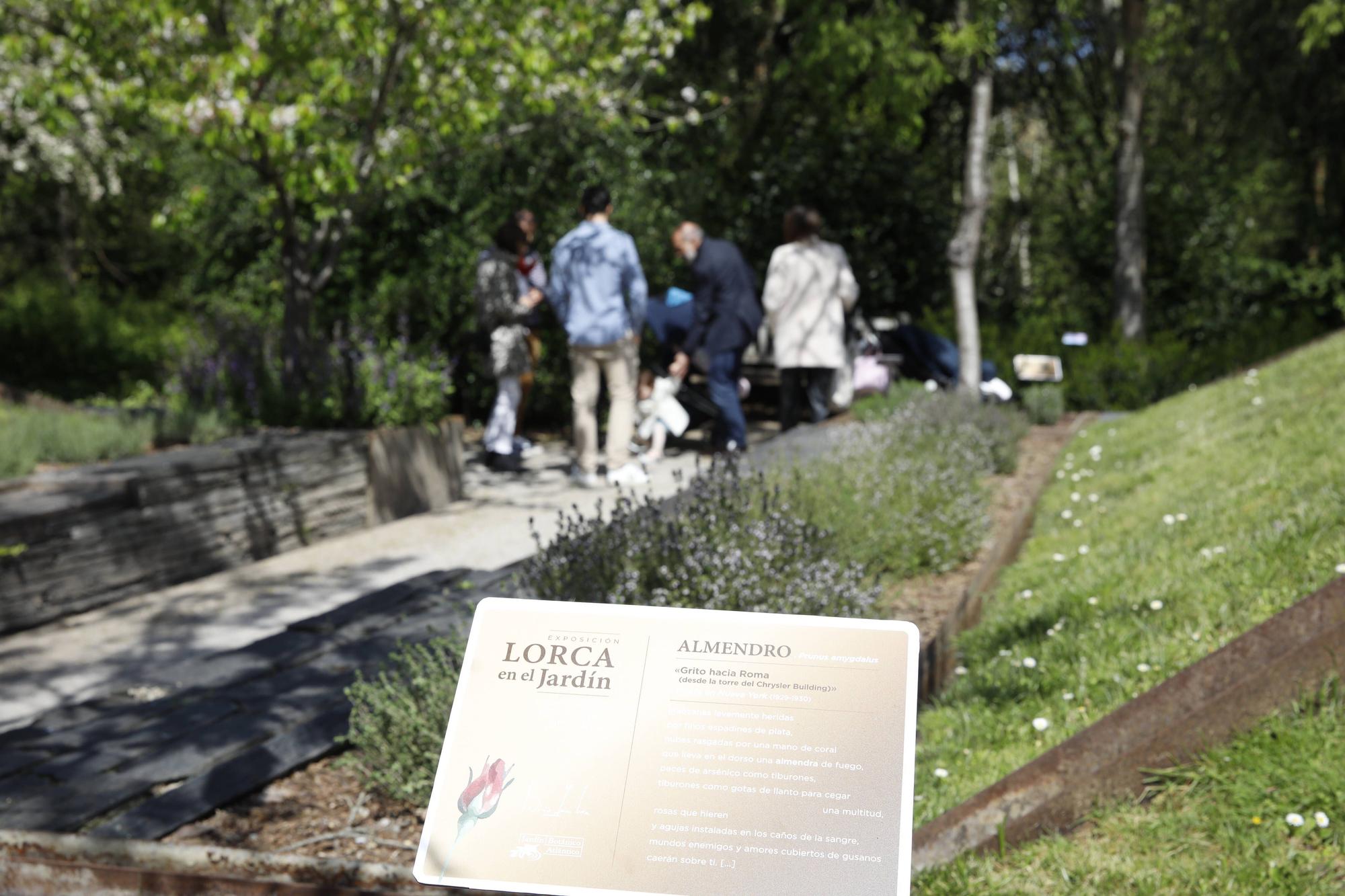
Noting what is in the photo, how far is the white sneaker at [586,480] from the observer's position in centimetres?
947

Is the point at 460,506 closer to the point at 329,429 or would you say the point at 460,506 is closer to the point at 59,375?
the point at 329,429

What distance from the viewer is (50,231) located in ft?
79.7

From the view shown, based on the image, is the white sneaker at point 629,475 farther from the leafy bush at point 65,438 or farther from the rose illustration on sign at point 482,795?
the rose illustration on sign at point 482,795

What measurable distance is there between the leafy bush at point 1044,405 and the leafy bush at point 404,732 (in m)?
7.73

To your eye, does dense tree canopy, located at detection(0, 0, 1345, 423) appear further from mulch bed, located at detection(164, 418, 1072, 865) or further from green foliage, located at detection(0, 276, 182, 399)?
mulch bed, located at detection(164, 418, 1072, 865)

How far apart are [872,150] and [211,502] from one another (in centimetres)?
874

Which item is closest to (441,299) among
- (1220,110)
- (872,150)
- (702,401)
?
(702,401)

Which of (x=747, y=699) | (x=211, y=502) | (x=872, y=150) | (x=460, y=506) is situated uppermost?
(x=872, y=150)

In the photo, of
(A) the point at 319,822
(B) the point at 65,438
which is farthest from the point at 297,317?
(A) the point at 319,822

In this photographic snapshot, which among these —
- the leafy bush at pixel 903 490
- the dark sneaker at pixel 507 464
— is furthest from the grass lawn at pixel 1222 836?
the dark sneaker at pixel 507 464

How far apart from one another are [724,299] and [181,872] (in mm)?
7438

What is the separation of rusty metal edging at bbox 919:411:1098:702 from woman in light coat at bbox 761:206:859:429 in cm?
260

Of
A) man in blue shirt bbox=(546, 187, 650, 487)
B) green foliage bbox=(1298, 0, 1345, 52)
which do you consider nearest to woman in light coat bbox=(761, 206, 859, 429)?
man in blue shirt bbox=(546, 187, 650, 487)

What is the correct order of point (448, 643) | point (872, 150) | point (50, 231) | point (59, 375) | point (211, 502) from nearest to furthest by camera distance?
point (448, 643) → point (211, 502) → point (872, 150) → point (59, 375) → point (50, 231)
